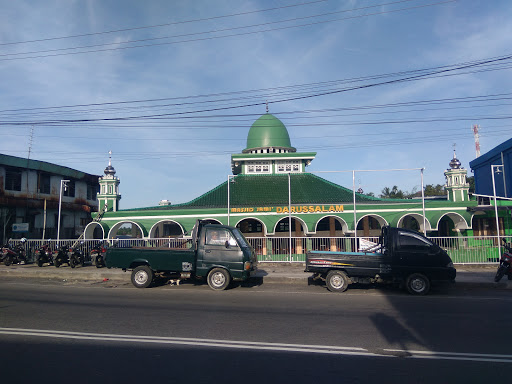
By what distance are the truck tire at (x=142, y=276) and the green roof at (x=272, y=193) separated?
1062cm

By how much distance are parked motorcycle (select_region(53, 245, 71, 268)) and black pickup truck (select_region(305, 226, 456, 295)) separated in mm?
12293

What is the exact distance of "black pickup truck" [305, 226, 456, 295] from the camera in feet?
36.6

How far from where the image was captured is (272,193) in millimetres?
24531

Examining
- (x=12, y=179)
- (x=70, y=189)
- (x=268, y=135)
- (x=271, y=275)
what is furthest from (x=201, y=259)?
(x=70, y=189)

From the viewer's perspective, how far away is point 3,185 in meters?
28.4

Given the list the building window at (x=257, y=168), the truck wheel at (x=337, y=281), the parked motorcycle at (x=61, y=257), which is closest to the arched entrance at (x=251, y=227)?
the building window at (x=257, y=168)

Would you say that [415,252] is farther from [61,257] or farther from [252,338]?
[61,257]

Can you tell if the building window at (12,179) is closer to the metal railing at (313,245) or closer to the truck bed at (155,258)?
the metal railing at (313,245)

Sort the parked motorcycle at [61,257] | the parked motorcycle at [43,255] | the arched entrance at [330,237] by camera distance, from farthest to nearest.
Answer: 1. the parked motorcycle at [43,255]
2. the arched entrance at [330,237]
3. the parked motorcycle at [61,257]

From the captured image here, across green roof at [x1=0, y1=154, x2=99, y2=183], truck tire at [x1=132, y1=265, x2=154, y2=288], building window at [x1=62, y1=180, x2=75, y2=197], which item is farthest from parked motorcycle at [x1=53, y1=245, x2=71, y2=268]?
building window at [x1=62, y1=180, x2=75, y2=197]

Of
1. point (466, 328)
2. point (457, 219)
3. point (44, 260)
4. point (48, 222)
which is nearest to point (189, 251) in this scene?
point (466, 328)

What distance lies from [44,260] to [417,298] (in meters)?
16.7

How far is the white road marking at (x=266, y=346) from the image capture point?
17.8ft

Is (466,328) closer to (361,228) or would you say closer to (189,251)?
(189,251)
